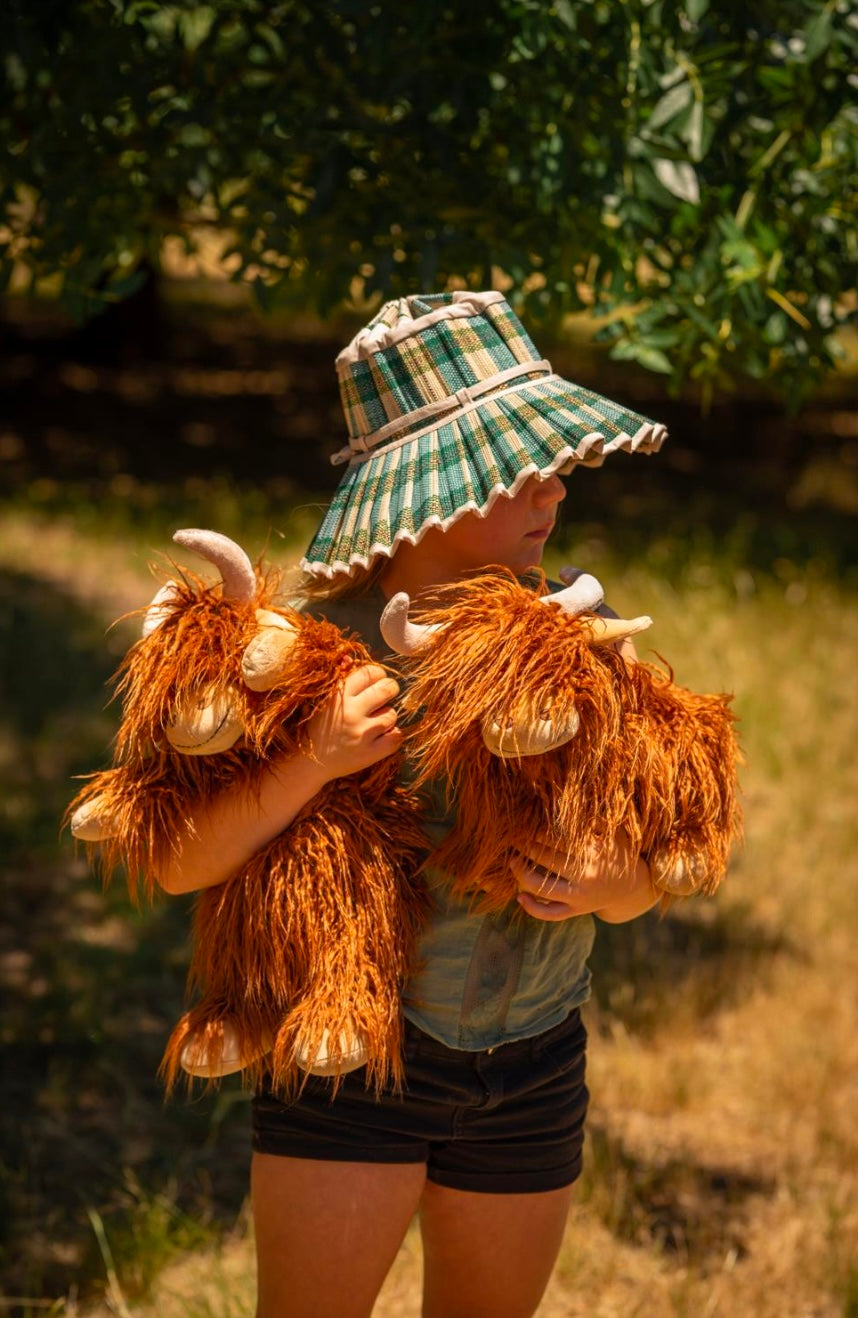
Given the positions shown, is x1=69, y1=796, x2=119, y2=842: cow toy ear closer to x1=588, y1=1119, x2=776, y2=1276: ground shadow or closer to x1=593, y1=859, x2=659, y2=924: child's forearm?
x1=593, y1=859, x2=659, y2=924: child's forearm

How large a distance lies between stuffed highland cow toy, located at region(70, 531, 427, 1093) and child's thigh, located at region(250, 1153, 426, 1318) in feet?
0.42

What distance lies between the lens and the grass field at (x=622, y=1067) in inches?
116

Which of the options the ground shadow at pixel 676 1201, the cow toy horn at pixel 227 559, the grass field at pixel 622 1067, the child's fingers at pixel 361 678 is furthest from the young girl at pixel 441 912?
the ground shadow at pixel 676 1201

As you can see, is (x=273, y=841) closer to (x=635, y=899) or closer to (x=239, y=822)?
Answer: (x=239, y=822)

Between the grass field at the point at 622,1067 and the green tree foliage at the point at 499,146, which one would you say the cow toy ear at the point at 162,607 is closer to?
the green tree foliage at the point at 499,146

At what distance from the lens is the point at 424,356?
73.3 inches

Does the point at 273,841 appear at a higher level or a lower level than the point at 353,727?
lower

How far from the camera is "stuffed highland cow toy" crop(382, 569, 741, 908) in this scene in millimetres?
1730

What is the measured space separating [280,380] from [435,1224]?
11.4 metres

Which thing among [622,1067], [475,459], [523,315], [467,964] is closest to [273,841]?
[467,964]

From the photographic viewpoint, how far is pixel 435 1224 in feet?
6.72

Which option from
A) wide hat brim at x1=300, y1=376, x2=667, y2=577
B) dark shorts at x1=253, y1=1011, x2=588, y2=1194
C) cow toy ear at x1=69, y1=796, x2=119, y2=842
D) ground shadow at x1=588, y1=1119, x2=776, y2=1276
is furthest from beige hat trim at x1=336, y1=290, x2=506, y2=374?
ground shadow at x1=588, y1=1119, x2=776, y2=1276

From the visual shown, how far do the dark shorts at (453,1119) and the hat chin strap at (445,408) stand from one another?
0.80 metres

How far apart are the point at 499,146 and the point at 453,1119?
1.74m
